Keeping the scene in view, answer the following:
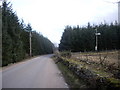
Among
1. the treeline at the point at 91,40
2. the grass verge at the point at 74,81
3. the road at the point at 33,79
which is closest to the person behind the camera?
the grass verge at the point at 74,81

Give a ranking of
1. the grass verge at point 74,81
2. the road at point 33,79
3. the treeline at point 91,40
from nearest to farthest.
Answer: the grass verge at point 74,81 → the road at point 33,79 → the treeline at point 91,40

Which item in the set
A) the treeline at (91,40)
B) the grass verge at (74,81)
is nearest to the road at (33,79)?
the grass verge at (74,81)

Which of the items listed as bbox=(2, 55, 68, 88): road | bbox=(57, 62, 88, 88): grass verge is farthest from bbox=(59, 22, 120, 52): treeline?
bbox=(57, 62, 88, 88): grass verge

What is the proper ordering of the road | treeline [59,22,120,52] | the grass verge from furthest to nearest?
treeline [59,22,120,52], the road, the grass verge

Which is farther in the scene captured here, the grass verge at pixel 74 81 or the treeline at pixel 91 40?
the treeline at pixel 91 40

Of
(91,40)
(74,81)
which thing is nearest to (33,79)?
(74,81)

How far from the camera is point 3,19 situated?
34469mm

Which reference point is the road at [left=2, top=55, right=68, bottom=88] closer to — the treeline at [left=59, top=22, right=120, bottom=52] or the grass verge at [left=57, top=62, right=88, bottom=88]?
the grass verge at [left=57, top=62, right=88, bottom=88]

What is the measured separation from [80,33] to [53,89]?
77.1 meters

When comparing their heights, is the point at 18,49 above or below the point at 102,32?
below

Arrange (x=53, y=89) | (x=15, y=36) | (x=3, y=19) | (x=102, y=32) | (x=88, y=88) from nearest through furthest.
→ (x=88, y=88) → (x=53, y=89) → (x=3, y=19) → (x=15, y=36) → (x=102, y=32)

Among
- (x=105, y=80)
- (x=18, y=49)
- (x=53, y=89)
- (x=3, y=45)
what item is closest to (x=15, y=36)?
(x=18, y=49)

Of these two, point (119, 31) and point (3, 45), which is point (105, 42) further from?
point (3, 45)

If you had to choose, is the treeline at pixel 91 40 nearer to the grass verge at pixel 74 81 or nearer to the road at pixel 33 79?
the road at pixel 33 79
